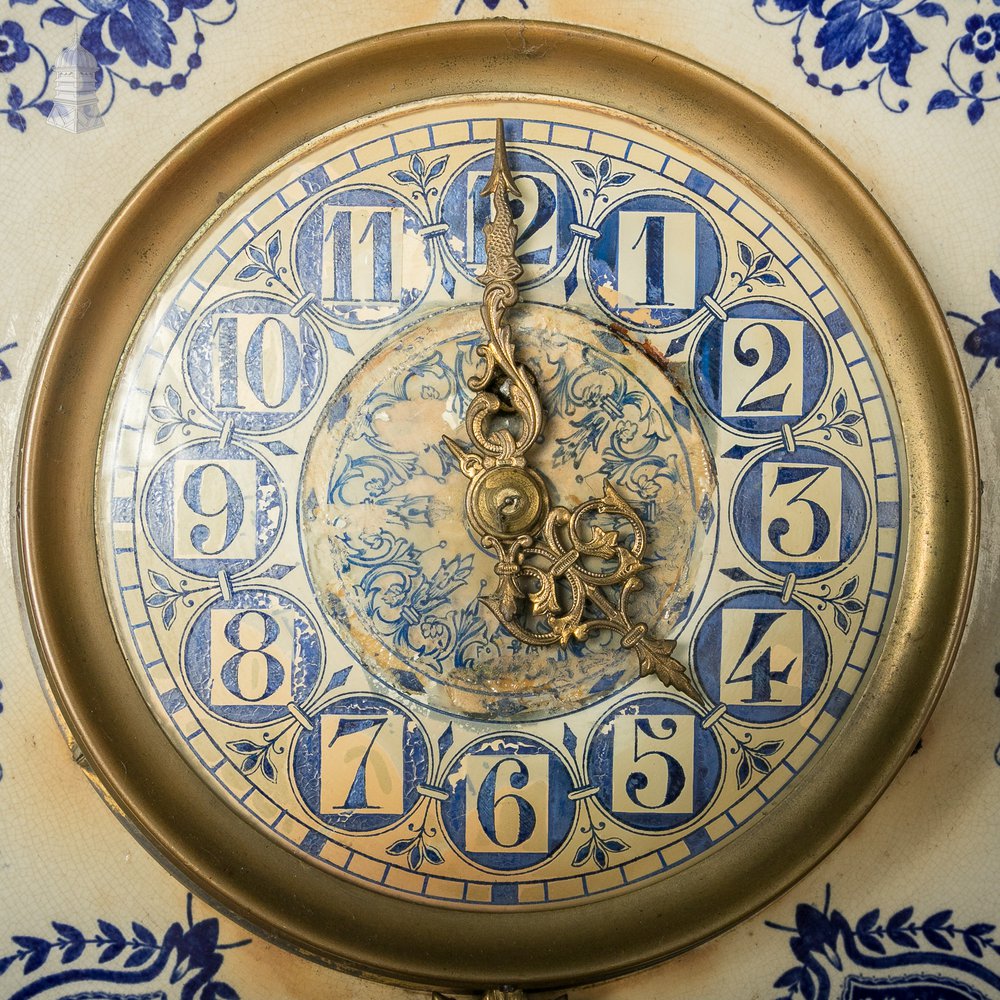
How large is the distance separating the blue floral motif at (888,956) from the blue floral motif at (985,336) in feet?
2.17

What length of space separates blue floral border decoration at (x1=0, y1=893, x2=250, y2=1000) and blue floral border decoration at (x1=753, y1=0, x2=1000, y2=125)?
1275mm

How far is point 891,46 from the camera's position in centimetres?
136

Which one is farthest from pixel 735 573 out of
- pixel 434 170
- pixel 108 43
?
pixel 108 43

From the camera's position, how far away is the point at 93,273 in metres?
1.32

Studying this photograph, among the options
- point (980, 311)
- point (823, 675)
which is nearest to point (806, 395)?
point (980, 311)

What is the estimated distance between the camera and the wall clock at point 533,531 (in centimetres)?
134

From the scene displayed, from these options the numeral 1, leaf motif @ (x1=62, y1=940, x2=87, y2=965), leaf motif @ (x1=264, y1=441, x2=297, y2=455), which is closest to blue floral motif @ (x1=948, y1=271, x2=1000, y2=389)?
the numeral 1

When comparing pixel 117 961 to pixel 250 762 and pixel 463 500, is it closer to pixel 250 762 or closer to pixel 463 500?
pixel 250 762

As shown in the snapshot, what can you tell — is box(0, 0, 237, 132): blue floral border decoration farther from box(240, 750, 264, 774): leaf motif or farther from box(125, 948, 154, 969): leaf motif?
box(125, 948, 154, 969): leaf motif

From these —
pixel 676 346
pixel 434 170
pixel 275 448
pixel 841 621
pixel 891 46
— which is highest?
pixel 891 46

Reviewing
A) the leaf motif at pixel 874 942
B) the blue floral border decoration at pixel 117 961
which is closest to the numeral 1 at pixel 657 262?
the leaf motif at pixel 874 942

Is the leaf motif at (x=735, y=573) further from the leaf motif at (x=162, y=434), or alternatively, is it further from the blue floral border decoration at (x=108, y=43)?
the blue floral border decoration at (x=108, y=43)

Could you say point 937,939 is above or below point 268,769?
below

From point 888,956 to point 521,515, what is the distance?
698 mm
